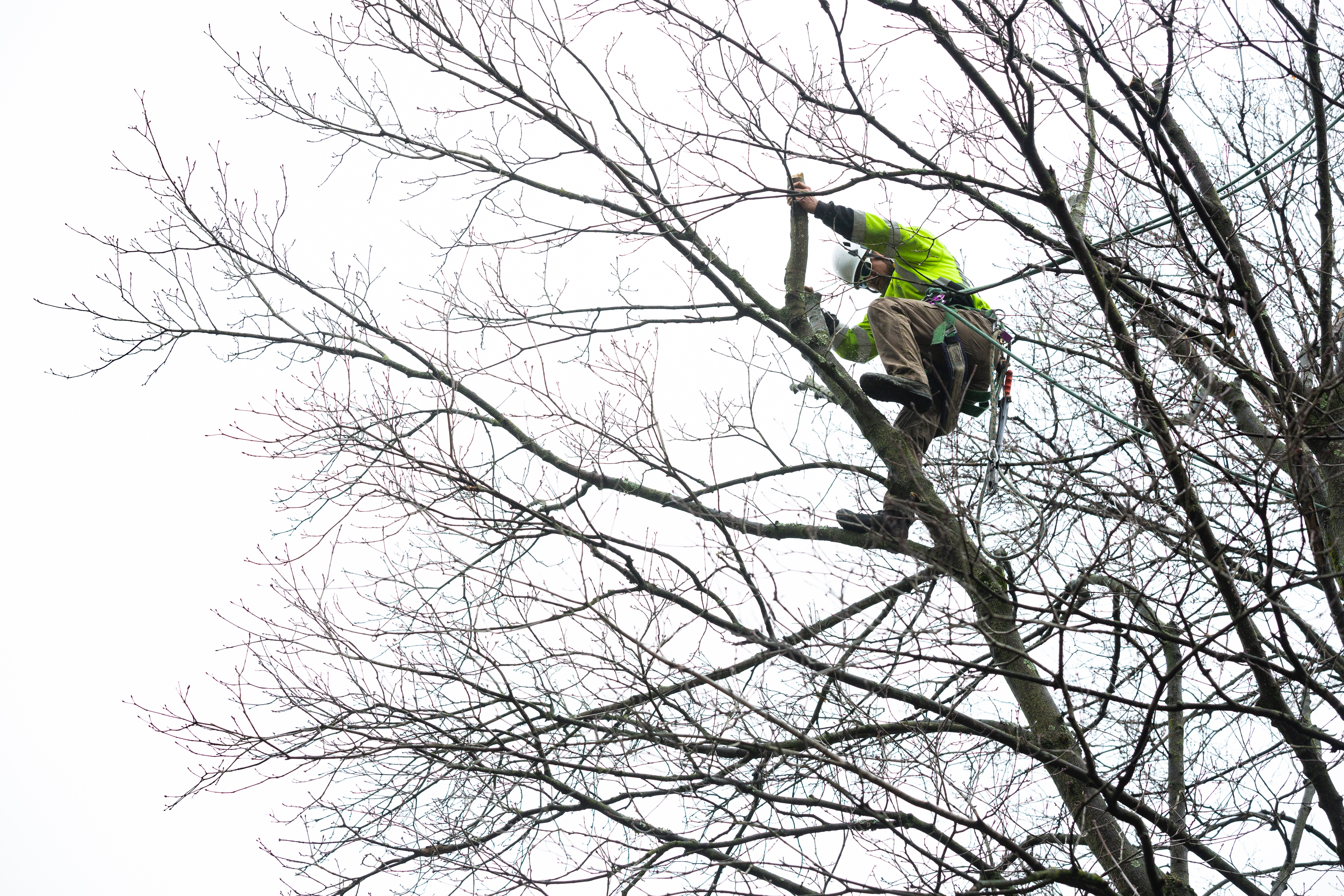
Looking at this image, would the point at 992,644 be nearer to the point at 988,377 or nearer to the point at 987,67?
the point at 987,67

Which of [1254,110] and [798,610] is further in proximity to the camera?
[1254,110]

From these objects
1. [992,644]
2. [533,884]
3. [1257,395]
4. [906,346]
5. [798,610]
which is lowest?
[533,884]

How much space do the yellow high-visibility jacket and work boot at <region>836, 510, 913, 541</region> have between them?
3.14ft

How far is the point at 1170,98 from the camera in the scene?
216 inches

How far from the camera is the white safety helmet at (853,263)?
6051mm

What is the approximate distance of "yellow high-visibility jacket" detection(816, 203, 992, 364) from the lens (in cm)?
599

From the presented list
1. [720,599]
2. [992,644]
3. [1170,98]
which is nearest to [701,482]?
[720,599]

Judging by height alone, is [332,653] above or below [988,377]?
below

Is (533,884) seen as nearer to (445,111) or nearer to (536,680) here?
(536,680)

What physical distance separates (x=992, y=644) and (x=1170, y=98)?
119 inches

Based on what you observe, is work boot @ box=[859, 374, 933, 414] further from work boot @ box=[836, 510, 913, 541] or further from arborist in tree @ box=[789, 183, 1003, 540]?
work boot @ box=[836, 510, 913, 541]

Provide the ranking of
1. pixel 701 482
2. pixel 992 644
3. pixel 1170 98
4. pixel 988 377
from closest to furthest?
pixel 992 644 → pixel 701 482 → pixel 1170 98 → pixel 988 377

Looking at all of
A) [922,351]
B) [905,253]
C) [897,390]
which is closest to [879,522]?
[897,390]

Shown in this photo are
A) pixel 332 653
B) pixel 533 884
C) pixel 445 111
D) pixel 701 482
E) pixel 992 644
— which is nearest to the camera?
pixel 992 644
